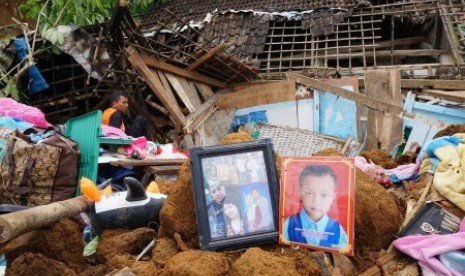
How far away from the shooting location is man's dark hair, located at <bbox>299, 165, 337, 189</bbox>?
3232 mm

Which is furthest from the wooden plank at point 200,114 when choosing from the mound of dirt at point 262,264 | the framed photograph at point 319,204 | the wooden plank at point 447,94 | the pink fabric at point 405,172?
the mound of dirt at point 262,264

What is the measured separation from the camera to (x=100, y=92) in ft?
26.2

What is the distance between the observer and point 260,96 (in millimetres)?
7543

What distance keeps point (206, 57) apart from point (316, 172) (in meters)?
3.97

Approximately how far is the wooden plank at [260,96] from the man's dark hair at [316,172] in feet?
13.6

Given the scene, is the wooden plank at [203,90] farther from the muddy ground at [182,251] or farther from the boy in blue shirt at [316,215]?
the boy in blue shirt at [316,215]

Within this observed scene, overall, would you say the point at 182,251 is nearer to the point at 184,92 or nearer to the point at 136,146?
the point at 136,146

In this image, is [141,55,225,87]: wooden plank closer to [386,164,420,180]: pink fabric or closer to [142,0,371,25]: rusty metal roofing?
[142,0,371,25]: rusty metal roofing

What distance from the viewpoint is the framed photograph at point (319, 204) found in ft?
10.3

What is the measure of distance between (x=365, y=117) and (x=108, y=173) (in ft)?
12.5

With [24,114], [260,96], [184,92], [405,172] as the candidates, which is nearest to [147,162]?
[24,114]

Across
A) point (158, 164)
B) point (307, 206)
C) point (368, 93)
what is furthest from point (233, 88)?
point (307, 206)

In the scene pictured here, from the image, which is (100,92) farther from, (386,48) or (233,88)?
(386,48)

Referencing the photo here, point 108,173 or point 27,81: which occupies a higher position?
point 27,81
